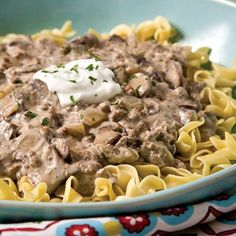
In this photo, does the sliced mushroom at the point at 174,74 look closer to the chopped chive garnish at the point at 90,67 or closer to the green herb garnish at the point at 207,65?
the green herb garnish at the point at 207,65

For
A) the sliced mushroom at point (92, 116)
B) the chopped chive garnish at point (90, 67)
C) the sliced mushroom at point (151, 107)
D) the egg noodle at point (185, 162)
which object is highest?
the chopped chive garnish at point (90, 67)

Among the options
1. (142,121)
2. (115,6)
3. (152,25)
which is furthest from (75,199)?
(115,6)

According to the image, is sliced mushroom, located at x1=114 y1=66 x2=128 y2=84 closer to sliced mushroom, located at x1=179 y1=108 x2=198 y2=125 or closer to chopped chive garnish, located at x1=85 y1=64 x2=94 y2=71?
chopped chive garnish, located at x1=85 y1=64 x2=94 y2=71

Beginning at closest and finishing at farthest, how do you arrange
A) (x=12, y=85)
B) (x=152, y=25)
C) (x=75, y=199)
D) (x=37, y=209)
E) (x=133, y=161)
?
(x=37, y=209), (x=75, y=199), (x=133, y=161), (x=12, y=85), (x=152, y=25)

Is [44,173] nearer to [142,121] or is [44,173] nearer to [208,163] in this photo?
[142,121]

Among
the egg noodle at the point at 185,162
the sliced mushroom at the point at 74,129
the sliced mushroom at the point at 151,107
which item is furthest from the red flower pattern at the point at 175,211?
the sliced mushroom at the point at 151,107

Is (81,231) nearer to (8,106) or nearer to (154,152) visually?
(154,152)
